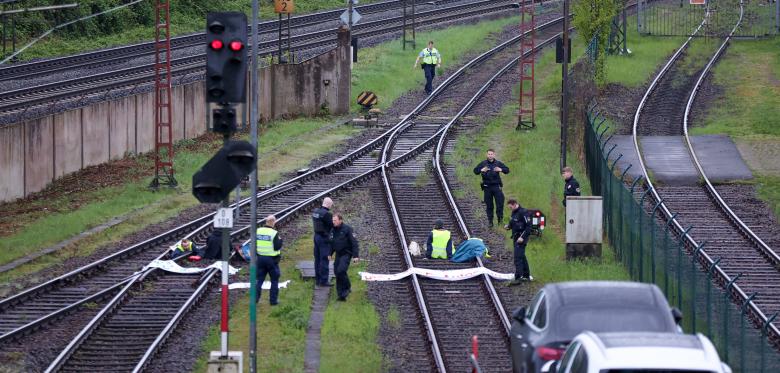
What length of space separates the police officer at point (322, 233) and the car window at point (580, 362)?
1008 centimetres

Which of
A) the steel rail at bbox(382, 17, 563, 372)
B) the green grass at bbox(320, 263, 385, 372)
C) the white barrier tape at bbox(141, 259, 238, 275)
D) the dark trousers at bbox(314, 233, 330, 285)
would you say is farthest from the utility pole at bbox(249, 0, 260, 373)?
the white barrier tape at bbox(141, 259, 238, 275)

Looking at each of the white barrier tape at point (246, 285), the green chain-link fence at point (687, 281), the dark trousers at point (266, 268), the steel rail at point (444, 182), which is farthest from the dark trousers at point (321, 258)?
the green chain-link fence at point (687, 281)

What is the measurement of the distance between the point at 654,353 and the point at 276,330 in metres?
9.71

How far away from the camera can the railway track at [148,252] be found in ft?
72.8

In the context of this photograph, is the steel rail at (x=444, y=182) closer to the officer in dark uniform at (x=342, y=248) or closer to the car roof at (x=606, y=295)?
the officer in dark uniform at (x=342, y=248)

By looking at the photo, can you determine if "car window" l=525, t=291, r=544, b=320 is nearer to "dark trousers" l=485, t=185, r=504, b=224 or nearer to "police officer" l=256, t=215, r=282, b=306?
"police officer" l=256, t=215, r=282, b=306

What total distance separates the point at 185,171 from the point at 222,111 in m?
22.1

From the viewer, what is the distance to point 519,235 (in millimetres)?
23547

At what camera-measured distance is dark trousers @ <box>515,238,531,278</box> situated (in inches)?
931

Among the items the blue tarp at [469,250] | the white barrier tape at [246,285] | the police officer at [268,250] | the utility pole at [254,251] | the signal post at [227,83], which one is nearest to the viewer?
the signal post at [227,83]

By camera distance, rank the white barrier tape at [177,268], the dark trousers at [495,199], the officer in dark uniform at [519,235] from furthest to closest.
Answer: the dark trousers at [495,199]
the white barrier tape at [177,268]
the officer in dark uniform at [519,235]

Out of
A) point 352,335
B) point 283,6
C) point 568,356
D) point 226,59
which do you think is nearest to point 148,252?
point 352,335

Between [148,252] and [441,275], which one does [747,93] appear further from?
[148,252]

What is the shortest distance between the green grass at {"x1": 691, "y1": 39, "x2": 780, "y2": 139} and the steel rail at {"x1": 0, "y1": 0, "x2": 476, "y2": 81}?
1994cm
